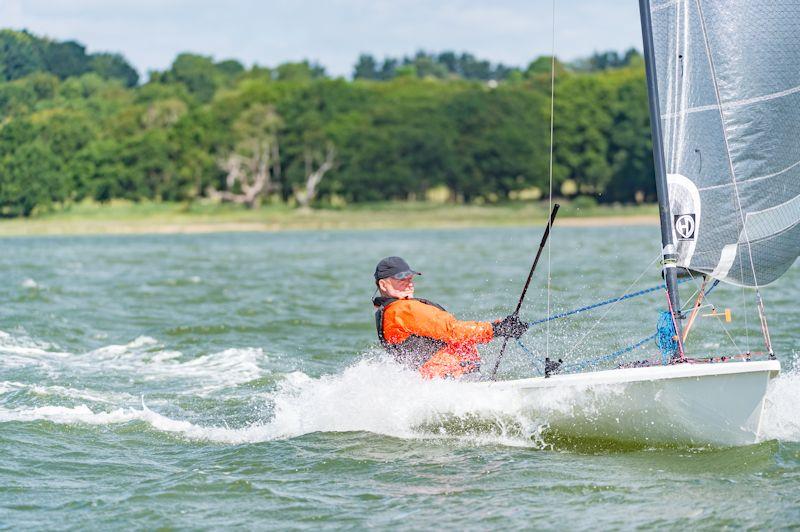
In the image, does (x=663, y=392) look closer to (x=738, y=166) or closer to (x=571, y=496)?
(x=571, y=496)

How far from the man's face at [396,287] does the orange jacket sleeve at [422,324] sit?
0.48ft

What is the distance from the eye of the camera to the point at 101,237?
191 feet

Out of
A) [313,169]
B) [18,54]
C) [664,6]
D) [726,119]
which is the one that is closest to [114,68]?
[313,169]

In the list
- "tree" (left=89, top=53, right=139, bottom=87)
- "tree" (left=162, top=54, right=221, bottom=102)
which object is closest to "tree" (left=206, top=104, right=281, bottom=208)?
"tree" (left=89, top=53, right=139, bottom=87)

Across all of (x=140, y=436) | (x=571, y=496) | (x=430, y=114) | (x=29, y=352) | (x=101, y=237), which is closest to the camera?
(x=571, y=496)

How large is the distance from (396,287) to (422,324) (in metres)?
0.41

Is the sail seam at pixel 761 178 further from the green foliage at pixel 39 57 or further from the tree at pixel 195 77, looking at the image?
the tree at pixel 195 77

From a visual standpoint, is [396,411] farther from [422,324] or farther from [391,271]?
[391,271]

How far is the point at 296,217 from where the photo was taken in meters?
73.5

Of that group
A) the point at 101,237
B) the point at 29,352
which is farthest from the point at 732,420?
the point at 101,237

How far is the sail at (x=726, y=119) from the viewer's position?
29.5ft

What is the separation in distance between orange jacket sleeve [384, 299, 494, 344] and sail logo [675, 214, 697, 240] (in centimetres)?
170

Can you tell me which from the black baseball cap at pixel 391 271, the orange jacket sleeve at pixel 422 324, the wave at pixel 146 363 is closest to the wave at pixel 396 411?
the orange jacket sleeve at pixel 422 324

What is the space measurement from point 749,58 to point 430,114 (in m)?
78.4
